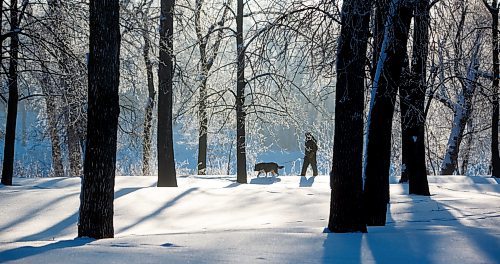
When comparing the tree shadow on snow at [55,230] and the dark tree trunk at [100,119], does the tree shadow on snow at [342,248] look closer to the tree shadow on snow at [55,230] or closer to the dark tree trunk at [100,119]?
the dark tree trunk at [100,119]

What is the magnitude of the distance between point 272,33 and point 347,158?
6.22ft

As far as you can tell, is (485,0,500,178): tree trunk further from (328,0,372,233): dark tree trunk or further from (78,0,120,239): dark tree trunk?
(78,0,120,239): dark tree trunk

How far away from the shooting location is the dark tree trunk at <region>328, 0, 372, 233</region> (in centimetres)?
639

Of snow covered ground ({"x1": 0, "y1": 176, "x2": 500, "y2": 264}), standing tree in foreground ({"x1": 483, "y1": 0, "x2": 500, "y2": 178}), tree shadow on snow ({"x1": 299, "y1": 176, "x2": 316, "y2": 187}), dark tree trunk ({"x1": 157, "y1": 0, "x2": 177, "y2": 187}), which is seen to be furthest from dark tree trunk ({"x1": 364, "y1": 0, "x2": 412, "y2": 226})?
standing tree in foreground ({"x1": 483, "y1": 0, "x2": 500, "y2": 178})

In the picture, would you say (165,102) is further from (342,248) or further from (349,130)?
(342,248)

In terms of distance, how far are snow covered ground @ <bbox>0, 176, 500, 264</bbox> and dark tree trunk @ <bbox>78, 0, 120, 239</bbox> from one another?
0.41 meters

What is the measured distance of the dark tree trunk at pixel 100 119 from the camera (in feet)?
20.0

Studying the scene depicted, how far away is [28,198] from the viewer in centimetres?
980

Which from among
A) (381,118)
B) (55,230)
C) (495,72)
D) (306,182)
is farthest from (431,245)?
(495,72)

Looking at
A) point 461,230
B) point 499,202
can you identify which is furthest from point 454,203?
point 461,230

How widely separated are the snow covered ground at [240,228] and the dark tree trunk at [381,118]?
459 mm

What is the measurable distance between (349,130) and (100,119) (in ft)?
9.29

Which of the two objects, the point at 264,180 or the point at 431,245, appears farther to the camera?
the point at 264,180

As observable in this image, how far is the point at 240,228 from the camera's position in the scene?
7.35 m
